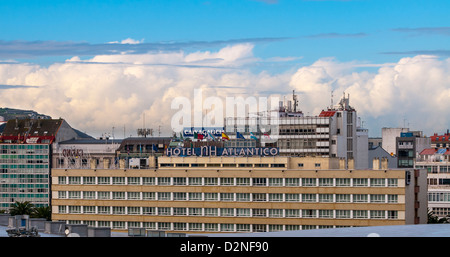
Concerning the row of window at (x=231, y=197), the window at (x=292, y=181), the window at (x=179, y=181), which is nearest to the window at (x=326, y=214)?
the row of window at (x=231, y=197)

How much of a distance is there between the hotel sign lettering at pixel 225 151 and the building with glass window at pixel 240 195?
7.41 ft

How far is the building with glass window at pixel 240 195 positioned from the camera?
484 ft

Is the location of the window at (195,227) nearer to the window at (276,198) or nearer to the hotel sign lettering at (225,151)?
the window at (276,198)

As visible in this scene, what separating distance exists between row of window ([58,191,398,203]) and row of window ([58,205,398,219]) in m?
1.88

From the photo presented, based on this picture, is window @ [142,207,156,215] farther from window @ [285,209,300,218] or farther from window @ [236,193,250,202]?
window @ [285,209,300,218]

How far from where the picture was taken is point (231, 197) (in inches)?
6102

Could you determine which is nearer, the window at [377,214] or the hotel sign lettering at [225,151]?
the window at [377,214]

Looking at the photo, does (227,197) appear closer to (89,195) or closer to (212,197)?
(212,197)

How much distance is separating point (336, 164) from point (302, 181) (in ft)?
43.3

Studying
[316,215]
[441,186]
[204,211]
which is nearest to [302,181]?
[316,215]

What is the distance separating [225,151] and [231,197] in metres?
16.0

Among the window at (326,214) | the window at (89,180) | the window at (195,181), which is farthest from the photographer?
the window at (89,180)

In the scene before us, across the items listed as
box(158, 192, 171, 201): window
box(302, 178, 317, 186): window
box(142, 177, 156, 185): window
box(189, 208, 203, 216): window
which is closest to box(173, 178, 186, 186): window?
box(158, 192, 171, 201): window

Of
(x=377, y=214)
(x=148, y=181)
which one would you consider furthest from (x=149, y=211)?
(x=377, y=214)
